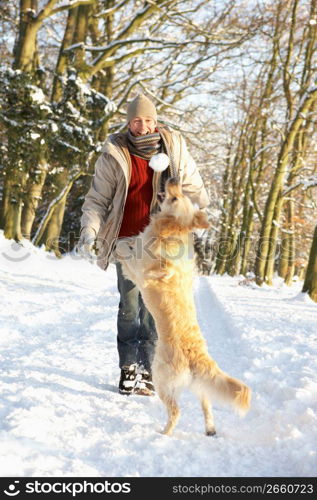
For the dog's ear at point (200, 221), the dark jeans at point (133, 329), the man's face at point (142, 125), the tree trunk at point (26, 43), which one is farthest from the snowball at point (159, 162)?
the tree trunk at point (26, 43)

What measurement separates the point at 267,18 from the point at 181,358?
1475 cm

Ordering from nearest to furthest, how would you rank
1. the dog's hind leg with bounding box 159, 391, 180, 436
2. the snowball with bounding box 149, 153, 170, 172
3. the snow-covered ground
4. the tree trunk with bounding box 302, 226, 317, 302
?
the snow-covered ground, the dog's hind leg with bounding box 159, 391, 180, 436, the snowball with bounding box 149, 153, 170, 172, the tree trunk with bounding box 302, 226, 317, 302

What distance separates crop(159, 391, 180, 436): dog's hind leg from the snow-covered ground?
81mm

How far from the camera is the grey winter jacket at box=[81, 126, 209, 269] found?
11.5ft

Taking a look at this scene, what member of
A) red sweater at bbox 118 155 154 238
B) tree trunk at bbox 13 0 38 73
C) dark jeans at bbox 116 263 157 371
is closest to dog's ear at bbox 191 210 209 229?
red sweater at bbox 118 155 154 238

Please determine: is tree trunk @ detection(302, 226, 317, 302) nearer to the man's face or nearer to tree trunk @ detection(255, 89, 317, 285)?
tree trunk @ detection(255, 89, 317, 285)

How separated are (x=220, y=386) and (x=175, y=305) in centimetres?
61

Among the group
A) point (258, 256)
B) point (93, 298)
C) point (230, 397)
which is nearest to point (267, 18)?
point (258, 256)

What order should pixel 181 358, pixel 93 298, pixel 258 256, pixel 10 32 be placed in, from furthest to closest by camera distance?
pixel 258 256
pixel 10 32
pixel 93 298
pixel 181 358

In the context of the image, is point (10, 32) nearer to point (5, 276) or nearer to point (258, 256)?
point (5, 276)

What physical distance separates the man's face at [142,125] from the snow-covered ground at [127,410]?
220 cm

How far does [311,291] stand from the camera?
10.3m

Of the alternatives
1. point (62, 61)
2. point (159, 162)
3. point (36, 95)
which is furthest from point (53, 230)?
point (159, 162)

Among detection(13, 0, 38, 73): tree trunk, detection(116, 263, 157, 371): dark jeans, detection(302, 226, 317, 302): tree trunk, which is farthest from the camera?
detection(13, 0, 38, 73): tree trunk
